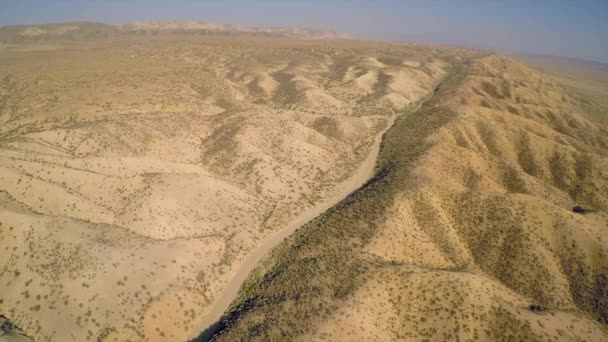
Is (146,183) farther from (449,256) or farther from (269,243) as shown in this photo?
(449,256)

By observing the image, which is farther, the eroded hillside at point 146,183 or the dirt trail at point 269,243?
the dirt trail at point 269,243

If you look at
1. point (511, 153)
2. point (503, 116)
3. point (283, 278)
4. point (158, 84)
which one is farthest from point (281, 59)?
point (283, 278)

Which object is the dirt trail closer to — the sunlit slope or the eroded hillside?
the eroded hillside

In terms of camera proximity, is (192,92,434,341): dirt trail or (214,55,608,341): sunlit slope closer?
(214,55,608,341): sunlit slope

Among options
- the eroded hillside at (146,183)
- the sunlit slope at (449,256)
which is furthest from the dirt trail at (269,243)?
the sunlit slope at (449,256)

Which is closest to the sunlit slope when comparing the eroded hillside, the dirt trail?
the dirt trail

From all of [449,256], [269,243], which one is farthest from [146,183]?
[449,256]

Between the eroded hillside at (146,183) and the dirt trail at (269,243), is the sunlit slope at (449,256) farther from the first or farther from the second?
the eroded hillside at (146,183)
